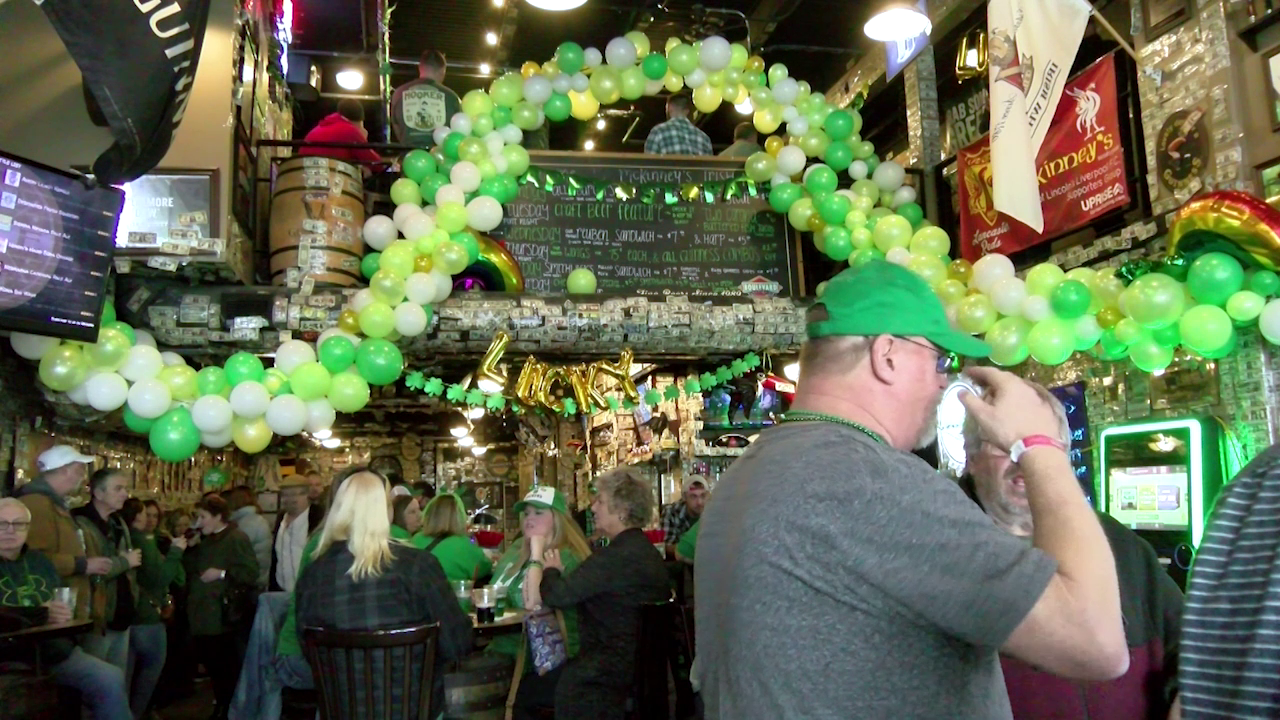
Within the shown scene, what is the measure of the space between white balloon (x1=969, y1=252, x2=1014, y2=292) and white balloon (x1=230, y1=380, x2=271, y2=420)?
150 inches

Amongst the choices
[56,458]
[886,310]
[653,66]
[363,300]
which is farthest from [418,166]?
[886,310]

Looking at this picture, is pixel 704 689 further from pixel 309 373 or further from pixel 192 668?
pixel 192 668

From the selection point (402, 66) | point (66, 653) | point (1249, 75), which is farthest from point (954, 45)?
point (66, 653)

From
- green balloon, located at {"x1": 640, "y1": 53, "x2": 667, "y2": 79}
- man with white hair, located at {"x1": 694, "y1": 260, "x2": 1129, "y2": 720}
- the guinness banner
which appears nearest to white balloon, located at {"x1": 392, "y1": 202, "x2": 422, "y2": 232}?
green balloon, located at {"x1": 640, "y1": 53, "x2": 667, "y2": 79}

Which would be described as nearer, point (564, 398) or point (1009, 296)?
point (1009, 296)

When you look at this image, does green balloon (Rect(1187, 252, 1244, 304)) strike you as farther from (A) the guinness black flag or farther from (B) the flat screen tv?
(B) the flat screen tv

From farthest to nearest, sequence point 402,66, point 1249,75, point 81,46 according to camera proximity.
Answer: point 402,66 < point 1249,75 < point 81,46

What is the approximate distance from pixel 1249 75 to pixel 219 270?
5.38 m

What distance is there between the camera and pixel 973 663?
136 cm

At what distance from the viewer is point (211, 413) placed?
476 cm

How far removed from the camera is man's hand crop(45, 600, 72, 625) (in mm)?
4102

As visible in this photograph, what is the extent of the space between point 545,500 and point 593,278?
1962 millimetres

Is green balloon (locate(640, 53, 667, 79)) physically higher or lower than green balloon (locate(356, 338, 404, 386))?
higher

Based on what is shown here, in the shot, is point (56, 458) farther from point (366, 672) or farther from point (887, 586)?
point (887, 586)
